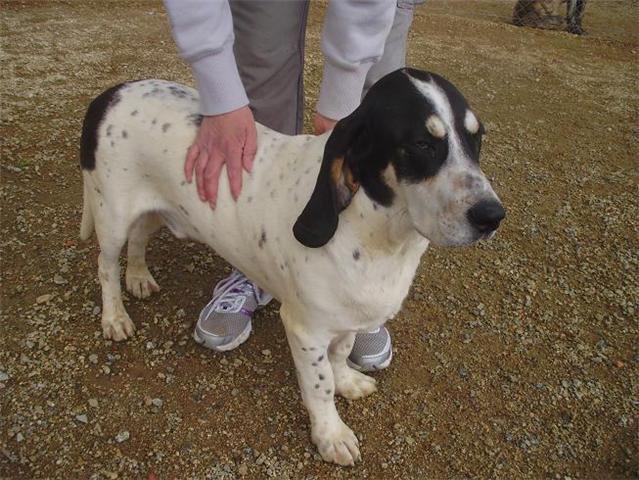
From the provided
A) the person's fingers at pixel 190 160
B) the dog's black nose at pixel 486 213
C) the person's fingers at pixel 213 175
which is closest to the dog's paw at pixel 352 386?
the person's fingers at pixel 213 175

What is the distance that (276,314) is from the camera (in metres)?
2.93

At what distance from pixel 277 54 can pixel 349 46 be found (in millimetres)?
439

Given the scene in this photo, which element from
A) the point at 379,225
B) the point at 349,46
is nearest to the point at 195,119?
the point at 349,46

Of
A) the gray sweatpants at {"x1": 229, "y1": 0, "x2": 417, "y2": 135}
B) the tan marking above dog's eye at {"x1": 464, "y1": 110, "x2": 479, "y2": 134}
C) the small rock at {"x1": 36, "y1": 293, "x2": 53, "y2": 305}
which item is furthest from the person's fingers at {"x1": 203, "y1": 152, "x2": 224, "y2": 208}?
the small rock at {"x1": 36, "y1": 293, "x2": 53, "y2": 305}

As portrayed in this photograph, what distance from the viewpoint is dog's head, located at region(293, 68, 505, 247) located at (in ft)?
5.05

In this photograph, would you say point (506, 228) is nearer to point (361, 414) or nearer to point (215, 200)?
point (361, 414)

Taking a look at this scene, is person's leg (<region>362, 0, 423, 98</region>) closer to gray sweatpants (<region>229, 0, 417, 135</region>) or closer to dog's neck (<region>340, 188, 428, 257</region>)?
gray sweatpants (<region>229, 0, 417, 135</region>)

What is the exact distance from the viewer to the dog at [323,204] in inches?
62.2

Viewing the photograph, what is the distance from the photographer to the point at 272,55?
2.47 metres

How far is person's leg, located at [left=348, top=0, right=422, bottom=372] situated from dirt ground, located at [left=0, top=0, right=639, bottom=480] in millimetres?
102

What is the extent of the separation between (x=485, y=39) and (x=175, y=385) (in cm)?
671

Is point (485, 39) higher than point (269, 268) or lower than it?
lower

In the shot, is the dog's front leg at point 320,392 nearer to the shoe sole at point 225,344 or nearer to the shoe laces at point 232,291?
the shoe sole at point 225,344

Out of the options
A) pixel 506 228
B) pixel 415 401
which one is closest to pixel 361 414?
pixel 415 401
